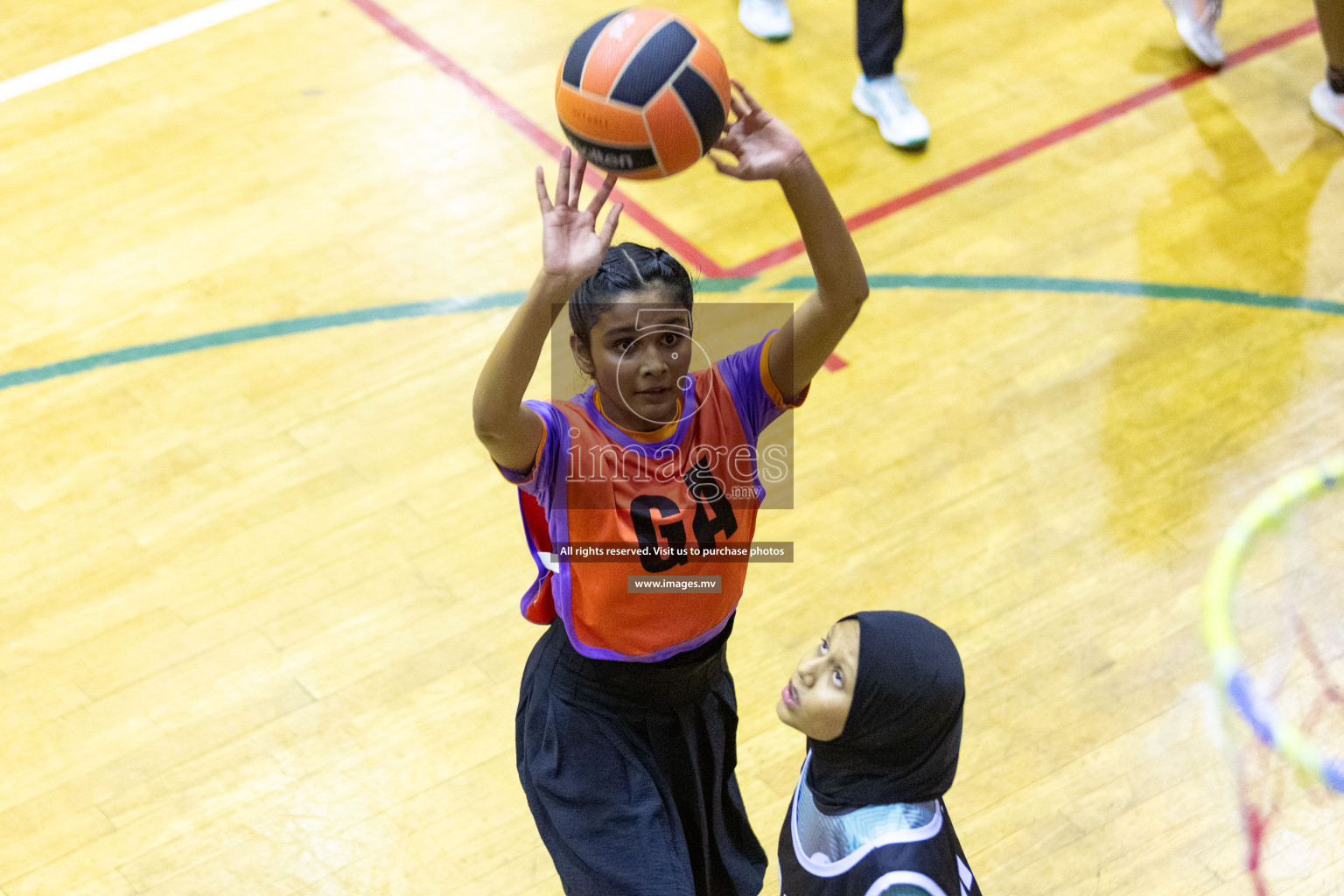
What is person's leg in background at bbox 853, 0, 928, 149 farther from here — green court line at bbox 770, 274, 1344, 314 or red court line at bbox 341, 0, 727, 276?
red court line at bbox 341, 0, 727, 276

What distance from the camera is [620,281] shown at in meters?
2.29

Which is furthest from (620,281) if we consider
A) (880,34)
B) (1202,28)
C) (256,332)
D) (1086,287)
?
(1202,28)

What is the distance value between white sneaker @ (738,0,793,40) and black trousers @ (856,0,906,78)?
0.56 meters

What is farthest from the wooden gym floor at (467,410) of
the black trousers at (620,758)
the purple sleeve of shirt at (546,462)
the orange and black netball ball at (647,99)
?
the orange and black netball ball at (647,99)

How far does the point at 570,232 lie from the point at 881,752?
37.6 inches

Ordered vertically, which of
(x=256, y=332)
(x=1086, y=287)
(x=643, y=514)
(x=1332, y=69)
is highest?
(x=643, y=514)

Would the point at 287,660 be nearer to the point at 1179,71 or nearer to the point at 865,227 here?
the point at 865,227

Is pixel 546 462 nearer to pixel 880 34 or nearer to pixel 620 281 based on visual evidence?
pixel 620 281

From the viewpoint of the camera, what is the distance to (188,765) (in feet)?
11.1

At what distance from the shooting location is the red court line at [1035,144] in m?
4.88

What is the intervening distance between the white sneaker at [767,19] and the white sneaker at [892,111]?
56cm

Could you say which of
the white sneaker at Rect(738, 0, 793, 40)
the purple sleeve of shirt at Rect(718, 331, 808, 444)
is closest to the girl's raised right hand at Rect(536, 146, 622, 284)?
the purple sleeve of shirt at Rect(718, 331, 808, 444)

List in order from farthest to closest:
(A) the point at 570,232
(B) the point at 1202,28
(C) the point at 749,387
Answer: (B) the point at 1202,28
(C) the point at 749,387
(A) the point at 570,232

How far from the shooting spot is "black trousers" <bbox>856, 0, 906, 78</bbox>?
537 cm
